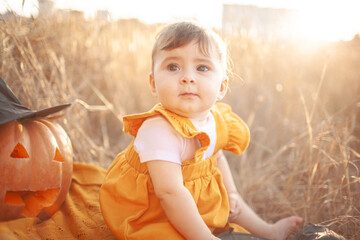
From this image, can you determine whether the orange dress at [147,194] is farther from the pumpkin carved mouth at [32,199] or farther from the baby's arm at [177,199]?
the pumpkin carved mouth at [32,199]

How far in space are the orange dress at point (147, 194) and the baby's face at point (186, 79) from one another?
74mm

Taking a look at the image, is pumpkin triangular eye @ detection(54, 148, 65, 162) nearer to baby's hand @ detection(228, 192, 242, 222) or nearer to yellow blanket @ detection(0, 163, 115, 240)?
yellow blanket @ detection(0, 163, 115, 240)

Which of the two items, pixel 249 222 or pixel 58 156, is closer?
pixel 58 156

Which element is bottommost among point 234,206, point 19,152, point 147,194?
point 234,206

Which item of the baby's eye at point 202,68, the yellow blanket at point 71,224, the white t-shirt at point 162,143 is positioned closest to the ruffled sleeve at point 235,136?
the white t-shirt at point 162,143

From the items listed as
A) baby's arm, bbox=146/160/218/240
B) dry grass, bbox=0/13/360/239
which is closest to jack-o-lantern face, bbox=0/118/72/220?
dry grass, bbox=0/13/360/239

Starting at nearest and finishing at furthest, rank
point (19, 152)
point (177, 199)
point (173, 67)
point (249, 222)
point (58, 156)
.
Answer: point (177, 199)
point (173, 67)
point (19, 152)
point (58, 156)
point (249, 222)

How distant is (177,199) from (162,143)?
26cm

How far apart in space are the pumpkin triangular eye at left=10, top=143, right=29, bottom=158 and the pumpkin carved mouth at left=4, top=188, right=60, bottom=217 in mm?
213

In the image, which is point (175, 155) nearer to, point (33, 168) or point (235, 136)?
point (235, 136)

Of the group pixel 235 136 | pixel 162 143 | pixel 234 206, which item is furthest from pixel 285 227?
pixel 162 143

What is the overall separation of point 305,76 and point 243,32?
0.92 metres

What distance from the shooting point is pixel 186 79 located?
55.3 inches

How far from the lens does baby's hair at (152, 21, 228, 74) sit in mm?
1420
